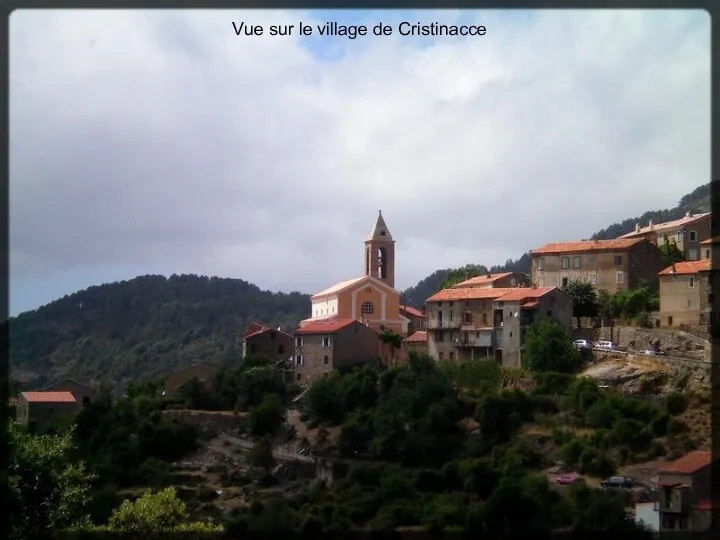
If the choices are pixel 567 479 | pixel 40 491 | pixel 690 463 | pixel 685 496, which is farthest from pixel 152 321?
pixel 40 491

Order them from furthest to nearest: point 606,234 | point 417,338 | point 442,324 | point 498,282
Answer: point 606,234 → point 498,282 → point 417,338 → point 442,324

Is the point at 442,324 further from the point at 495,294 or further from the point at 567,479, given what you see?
the point at 567,479

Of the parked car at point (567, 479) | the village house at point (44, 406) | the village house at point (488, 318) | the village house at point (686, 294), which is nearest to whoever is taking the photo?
the parked car at point (567, 479)

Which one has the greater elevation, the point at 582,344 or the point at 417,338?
the point at 417,338

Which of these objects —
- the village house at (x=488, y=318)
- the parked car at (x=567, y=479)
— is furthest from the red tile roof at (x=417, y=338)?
the parked car at (x=567, y=479)

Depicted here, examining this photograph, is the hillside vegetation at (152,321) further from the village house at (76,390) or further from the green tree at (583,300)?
the green tree at (583,300)

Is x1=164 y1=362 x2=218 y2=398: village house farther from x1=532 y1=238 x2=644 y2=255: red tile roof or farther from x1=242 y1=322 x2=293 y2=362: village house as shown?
x1=532 y1=238 x2=644 y2=255: red tile roof
